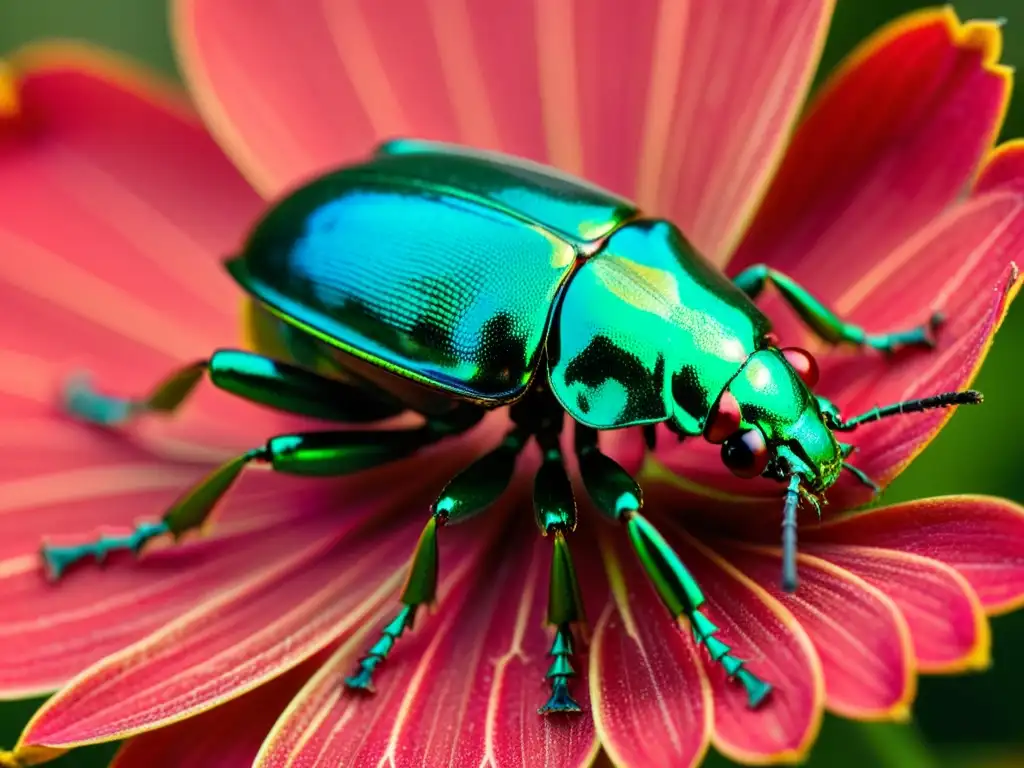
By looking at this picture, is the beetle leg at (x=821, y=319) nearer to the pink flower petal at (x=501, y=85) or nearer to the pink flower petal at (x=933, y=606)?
the pink flower petal at (x=501, y=85)

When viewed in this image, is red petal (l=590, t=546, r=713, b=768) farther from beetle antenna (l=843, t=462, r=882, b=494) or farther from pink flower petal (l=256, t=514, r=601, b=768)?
beetle antenna (l=843, t=462, r=882, b=494)

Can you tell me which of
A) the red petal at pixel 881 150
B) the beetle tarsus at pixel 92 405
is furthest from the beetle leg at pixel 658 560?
the beetle tarsus at pixel 92 405

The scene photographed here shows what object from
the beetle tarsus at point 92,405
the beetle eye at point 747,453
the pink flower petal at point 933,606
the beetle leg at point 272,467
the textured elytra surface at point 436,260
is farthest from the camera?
the beetle tarsus at point 92,405

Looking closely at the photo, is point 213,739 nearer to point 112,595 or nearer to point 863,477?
point 112,595

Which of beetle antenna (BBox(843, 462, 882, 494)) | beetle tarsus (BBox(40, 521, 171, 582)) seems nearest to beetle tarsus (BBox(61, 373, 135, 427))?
beetle tarsus (BBox(40, 521, 171, 582))

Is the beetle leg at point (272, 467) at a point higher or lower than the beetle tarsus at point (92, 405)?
lower

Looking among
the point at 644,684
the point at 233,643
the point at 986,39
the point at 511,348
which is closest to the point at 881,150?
the point at 986,39
